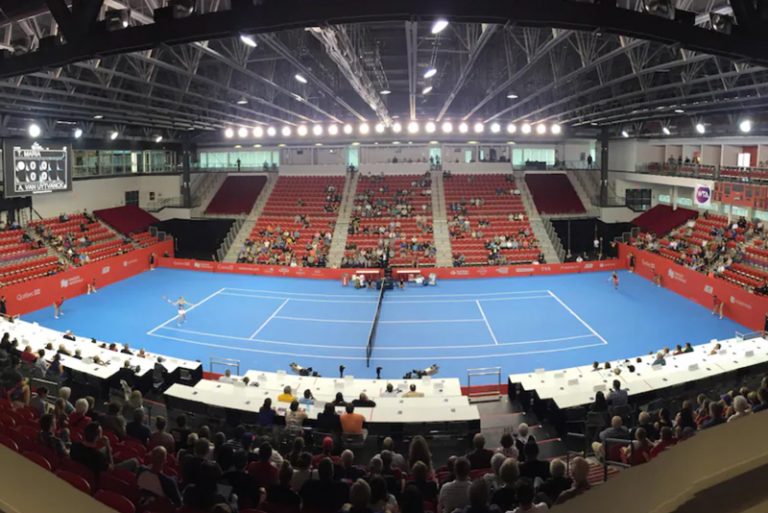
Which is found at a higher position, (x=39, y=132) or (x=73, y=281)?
(x=39, y=132)

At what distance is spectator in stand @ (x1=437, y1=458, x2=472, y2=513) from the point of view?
6.70 meters

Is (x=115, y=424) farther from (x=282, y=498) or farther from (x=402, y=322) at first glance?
(x=402, y=322)

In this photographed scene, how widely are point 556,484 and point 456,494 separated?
1293 mm

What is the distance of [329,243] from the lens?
140ft

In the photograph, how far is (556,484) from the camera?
269 inches

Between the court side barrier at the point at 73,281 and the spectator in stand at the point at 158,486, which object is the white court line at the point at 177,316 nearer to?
the court side barrier at the point at 73,281

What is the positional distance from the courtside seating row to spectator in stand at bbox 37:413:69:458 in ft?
0.37

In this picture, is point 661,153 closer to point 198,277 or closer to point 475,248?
point 475,248

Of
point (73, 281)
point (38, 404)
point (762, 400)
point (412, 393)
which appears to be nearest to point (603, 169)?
point (412, 393)

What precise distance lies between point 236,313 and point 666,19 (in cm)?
2509

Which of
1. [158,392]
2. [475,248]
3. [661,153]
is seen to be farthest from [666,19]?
[661,153]

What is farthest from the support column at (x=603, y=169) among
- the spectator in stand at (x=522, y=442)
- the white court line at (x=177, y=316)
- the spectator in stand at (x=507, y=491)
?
the spectator in stand at (x=507, y=491)

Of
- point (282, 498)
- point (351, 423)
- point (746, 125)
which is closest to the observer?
point (282, 498)

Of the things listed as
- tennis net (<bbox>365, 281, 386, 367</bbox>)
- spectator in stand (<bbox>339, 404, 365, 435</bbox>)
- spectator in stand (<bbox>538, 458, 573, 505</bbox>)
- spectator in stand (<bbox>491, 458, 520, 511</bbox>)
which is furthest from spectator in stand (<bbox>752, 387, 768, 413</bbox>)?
tennis net (<bbox>365, 281, 386, 367</bbox>)
